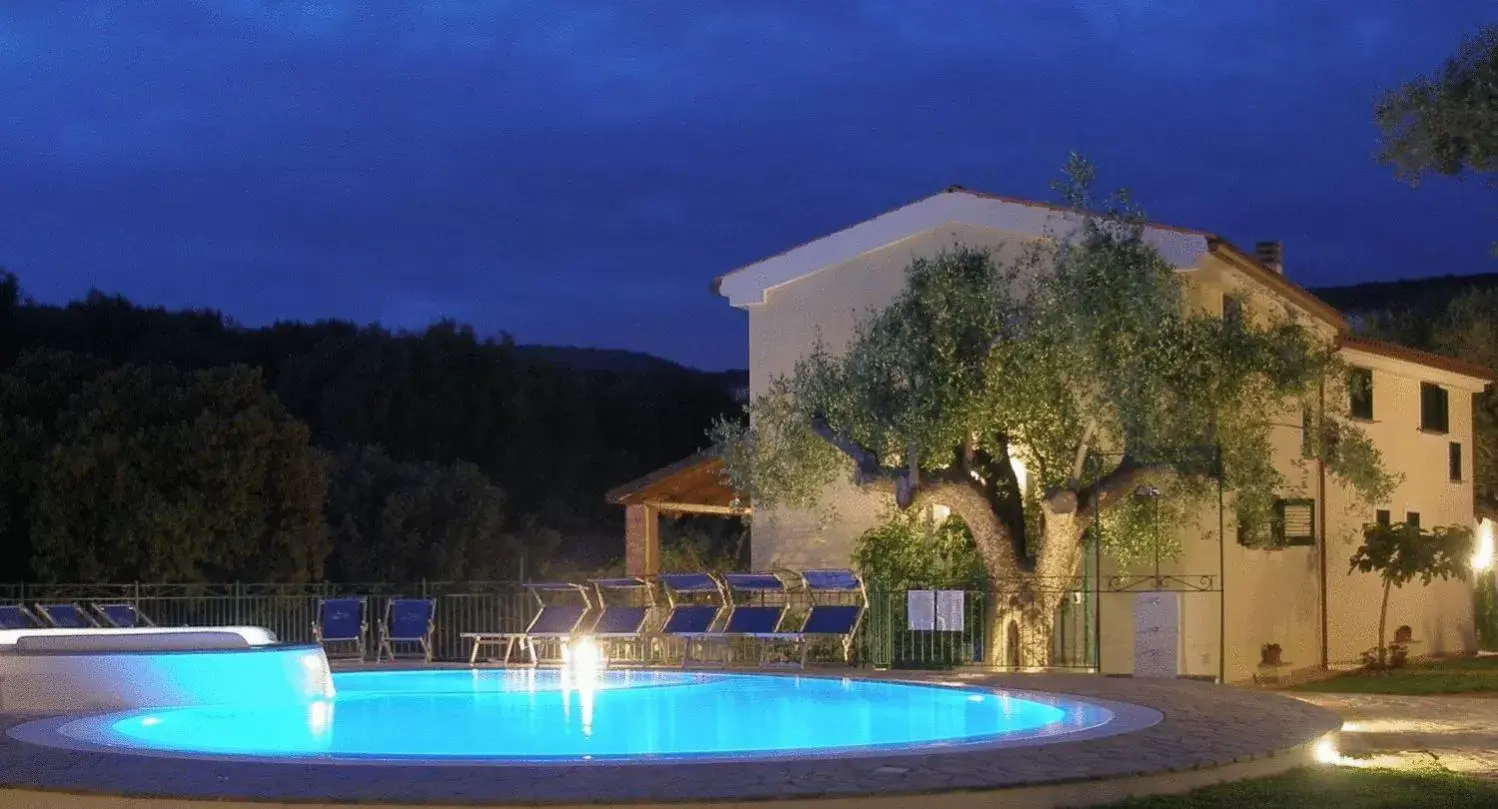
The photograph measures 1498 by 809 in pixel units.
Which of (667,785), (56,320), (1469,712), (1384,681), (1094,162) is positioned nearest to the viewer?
(667,785)

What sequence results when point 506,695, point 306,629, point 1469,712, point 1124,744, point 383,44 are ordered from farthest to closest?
1. point 383,44
2. point 306,629
3. point 506,695
4. point 1469,712
5. point 1124,744

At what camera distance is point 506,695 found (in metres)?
16.8

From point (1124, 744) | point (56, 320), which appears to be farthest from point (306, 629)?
point (56, 320)

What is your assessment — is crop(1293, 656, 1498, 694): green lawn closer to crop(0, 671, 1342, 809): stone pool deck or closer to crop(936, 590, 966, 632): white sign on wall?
crop(936, 590, 966, 632): white sign on wall

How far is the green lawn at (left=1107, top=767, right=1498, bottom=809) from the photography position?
8.62 meters

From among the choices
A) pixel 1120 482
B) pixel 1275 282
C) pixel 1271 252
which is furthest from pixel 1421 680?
pixel 1271 252

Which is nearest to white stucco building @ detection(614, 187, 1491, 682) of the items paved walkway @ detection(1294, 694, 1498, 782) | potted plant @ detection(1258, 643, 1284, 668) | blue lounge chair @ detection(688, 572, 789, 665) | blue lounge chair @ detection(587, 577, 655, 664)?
potted plant @ detection(1258, 643, 1284, 668)

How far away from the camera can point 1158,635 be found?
17188 mm

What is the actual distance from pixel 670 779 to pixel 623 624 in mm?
11613

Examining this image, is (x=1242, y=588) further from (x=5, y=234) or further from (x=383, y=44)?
(x=5, y=234)

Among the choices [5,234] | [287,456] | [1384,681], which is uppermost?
[5,234]

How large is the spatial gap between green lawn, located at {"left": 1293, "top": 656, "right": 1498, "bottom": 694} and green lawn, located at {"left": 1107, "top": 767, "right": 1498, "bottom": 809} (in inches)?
385

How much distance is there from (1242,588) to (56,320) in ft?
113

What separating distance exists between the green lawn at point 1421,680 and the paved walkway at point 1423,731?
236cm
